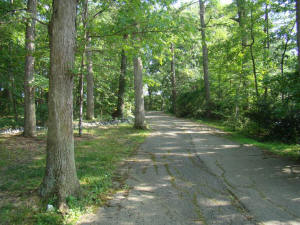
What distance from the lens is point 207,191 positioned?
395cm

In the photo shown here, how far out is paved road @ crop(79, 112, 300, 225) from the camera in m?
3.05

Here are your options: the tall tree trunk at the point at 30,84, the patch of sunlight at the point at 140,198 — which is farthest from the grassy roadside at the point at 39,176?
the tall tree trunk at the point at 30,84

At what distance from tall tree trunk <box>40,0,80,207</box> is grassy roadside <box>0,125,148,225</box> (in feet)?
0.86

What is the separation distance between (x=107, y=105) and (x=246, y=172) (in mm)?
15682

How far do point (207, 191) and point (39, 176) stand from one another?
136 inches

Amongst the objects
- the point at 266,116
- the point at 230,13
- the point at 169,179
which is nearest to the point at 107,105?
the point at 230,13

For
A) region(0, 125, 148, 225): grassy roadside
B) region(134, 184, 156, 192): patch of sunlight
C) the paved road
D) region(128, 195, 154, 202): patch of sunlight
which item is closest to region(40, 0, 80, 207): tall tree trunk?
region(0, 125, 148, 225): grassy roadside

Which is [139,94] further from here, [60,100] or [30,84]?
[60,100]

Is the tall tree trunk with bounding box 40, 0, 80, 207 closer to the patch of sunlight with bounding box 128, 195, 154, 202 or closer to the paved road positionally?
the paved road

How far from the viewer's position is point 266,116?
8211 mm

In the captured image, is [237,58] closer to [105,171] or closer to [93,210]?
[105,171]

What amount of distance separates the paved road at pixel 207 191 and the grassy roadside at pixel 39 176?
34 centimetres

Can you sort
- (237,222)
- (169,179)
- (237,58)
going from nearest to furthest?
(237,222)
(169,179)
(237,58)

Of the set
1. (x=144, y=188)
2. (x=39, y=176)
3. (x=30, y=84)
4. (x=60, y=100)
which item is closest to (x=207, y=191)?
(x=144, y=188)
